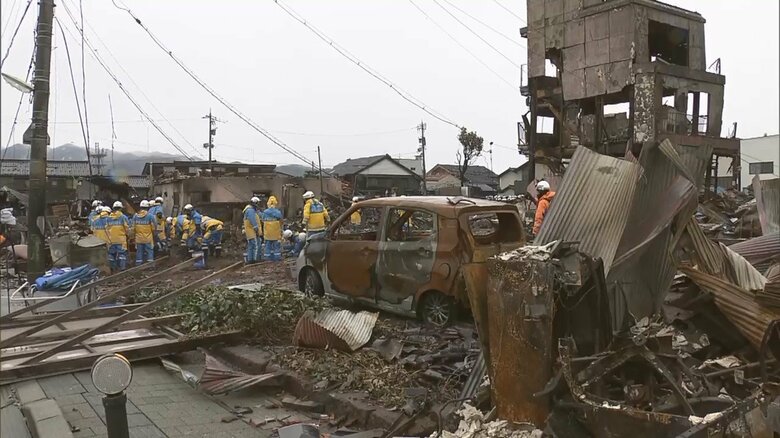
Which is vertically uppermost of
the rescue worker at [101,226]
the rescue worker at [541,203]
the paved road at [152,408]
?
the rescue worker at [541,203]

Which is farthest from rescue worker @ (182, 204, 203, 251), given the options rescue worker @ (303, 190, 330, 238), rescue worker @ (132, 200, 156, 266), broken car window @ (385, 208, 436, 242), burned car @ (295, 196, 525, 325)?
broken car window @ (385, 208, 436, 242)

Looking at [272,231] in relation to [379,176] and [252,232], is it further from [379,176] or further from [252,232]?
[379,176]

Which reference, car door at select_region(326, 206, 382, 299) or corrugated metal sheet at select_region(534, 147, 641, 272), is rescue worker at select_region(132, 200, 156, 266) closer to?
car door at select_region(326, 206, 382, 299)

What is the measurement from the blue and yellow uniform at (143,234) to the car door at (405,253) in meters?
10.8

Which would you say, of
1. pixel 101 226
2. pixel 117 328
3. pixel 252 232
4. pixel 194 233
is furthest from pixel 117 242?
pixel 117 328

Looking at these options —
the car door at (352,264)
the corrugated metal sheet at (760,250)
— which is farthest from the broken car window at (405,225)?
the corrugated metal sheet at (760,250)

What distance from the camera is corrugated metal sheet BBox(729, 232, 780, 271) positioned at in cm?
540

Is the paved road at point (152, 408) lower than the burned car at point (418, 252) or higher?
lower

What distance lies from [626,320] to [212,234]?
14.6 m

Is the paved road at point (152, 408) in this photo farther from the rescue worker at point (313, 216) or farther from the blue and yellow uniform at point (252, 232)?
the blue and yellow uniform at point (252, 232)

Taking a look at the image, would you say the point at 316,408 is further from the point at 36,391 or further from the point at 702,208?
the point at 702,208

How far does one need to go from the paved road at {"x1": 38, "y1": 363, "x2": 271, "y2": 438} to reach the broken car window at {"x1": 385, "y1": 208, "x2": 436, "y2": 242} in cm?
315

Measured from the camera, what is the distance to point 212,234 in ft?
54.6

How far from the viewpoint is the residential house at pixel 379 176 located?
40875mm
